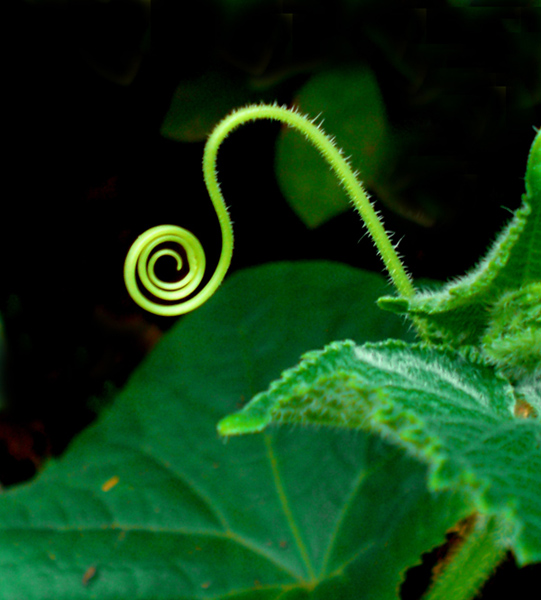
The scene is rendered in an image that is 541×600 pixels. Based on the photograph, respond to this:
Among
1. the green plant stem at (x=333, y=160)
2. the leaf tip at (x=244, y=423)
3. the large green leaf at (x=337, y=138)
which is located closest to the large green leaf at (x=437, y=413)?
the leaf tip at (x=244, y=423)

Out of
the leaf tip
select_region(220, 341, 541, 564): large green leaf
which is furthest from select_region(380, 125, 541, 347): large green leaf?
the leaf tip

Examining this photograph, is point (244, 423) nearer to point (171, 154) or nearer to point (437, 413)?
point (437, 413)

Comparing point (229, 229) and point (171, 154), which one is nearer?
point (229, 229)

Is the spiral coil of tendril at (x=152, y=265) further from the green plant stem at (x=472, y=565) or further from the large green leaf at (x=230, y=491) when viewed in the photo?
the green plant stem at (x=472, y=565)

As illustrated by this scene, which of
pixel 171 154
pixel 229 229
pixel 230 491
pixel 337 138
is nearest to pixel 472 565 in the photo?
pixel 230 491

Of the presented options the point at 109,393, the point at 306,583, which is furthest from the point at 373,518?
the point at 109,393

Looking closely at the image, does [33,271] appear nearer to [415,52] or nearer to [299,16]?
[299,16]
